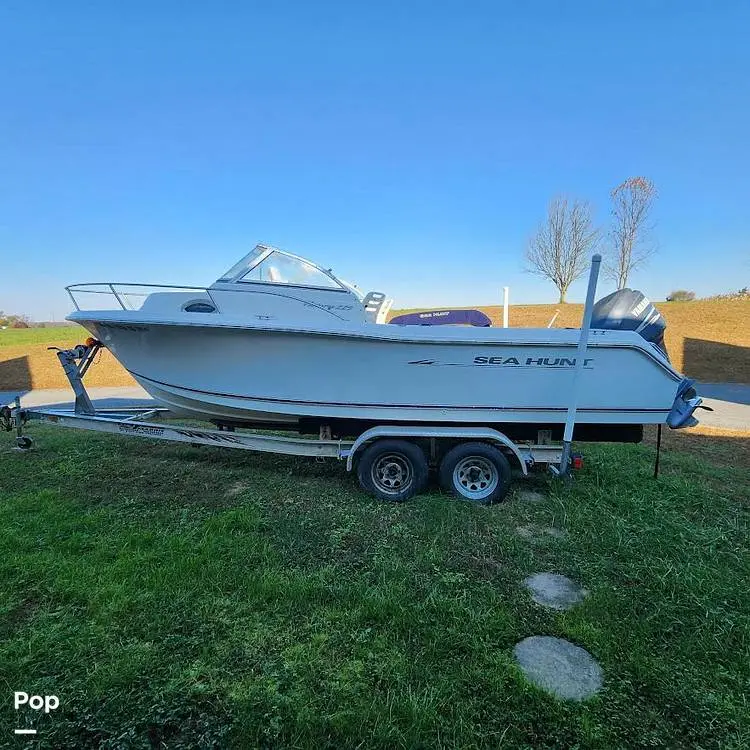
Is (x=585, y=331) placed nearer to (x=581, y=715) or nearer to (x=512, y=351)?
(x=512, y=351)

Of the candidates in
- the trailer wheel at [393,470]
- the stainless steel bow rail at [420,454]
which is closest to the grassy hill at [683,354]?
the stainless steel bow rail at [420,454]

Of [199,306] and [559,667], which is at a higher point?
[199,306]

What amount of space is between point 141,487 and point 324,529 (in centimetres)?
201

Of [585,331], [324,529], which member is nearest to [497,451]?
[585,331]

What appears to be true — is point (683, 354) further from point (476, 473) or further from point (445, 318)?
point (476, 473)

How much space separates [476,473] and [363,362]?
1422 mm

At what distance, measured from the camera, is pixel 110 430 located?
15.2 feet

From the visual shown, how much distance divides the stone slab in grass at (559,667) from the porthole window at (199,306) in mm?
3663

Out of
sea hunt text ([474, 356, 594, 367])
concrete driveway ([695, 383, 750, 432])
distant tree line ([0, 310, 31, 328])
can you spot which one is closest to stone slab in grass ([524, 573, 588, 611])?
sea hunt text ([474, 356, 594, 367])

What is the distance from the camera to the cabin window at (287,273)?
4.53 meters

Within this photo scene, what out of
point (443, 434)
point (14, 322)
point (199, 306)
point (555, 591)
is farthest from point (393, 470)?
point (14, 322)

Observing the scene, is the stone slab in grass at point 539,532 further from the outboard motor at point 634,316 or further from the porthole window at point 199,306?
the porthole window at point 199,306

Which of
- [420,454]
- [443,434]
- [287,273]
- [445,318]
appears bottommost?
[420,454]

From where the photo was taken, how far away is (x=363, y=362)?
13.1 feet
